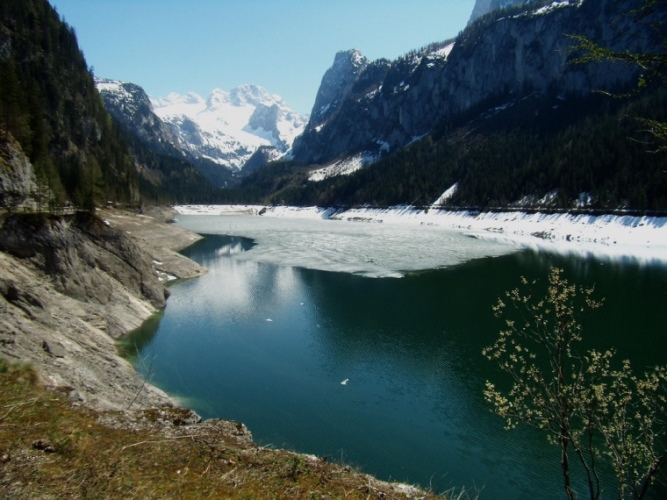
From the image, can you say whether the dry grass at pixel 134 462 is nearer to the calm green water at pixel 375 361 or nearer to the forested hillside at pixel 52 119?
the calm green water at pixel 375 361

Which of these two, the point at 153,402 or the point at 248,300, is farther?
the point at 248,300

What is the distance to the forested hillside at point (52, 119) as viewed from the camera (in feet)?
200

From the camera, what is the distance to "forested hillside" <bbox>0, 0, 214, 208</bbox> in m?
60.8

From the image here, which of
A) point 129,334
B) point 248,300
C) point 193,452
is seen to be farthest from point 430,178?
point 193,452

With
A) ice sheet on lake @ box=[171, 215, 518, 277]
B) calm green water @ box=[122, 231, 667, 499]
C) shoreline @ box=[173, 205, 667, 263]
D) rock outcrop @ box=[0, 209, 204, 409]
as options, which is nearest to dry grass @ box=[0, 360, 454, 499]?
rock outcrop @ box=[0, 209, 204, 409]

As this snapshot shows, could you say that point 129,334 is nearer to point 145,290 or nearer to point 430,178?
point 145,290

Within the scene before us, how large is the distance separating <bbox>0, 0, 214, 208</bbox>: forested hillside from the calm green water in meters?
32.5

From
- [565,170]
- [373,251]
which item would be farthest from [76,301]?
[565,170]

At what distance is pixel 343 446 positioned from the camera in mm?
19734

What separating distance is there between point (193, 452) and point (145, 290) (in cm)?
3480

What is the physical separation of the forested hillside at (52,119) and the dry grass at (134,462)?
48720mm

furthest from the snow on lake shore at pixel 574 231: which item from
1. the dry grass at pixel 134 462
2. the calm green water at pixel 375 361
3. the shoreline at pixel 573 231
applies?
the dry grass at pixel 134 462

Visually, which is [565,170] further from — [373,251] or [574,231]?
[373,251]

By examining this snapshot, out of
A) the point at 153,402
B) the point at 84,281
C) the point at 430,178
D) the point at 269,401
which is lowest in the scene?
the point at 269,401
